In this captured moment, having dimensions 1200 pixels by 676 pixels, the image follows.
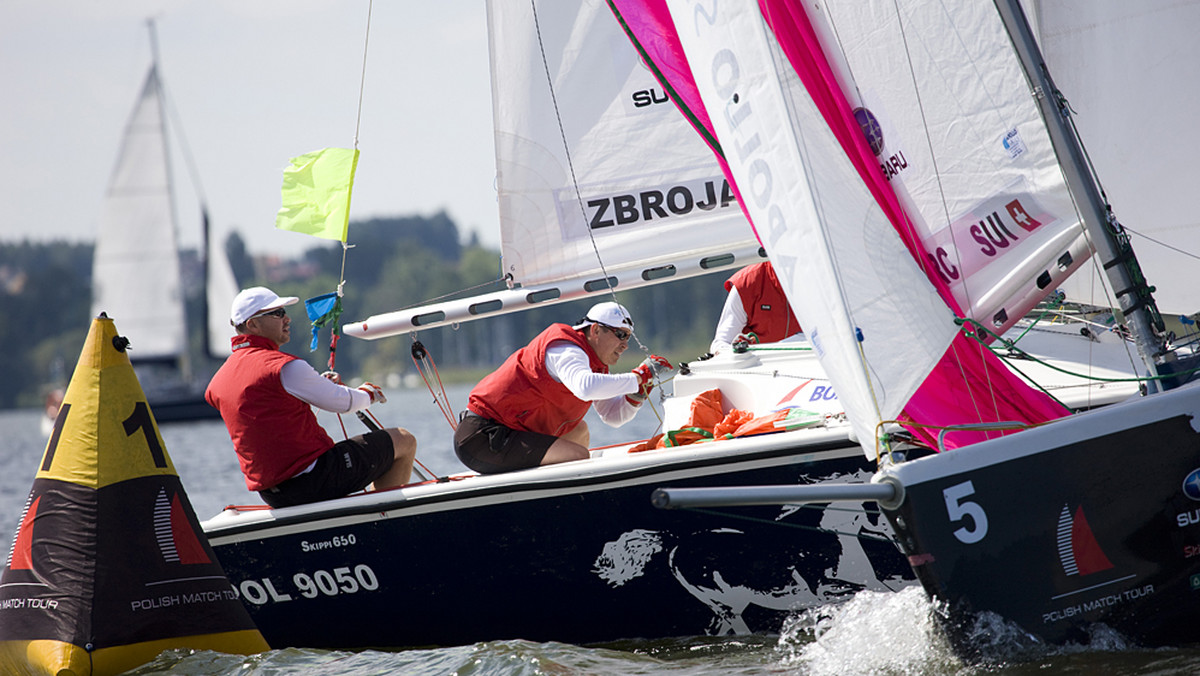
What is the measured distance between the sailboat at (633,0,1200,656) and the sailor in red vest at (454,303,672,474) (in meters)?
1.35

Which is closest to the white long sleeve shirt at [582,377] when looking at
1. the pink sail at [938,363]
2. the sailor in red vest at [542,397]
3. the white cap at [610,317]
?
the sailor in red vest at [542,397]

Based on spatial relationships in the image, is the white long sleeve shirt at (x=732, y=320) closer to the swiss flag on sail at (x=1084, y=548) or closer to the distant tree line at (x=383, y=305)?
the swiss flag on sail at (x=1084, y=548)

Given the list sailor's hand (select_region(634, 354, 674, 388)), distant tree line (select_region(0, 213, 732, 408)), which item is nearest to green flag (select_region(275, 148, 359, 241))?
sailor's hand (select_region(634, 354, 674, 388))

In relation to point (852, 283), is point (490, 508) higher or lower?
lower

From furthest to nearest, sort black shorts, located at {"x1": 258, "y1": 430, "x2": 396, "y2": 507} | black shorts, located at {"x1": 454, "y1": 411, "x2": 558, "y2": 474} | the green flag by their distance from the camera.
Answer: the green flag < black shorts, located at {"x1": 454, "y1": 411, "x2": 558, "y2": 474} < black shorts, located at {"x1": 258, "y1": 430, "x2": 396, "y2": 507}

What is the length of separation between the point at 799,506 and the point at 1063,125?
1604 mm

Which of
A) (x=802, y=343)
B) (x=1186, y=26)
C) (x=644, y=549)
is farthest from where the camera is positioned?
(x=802, y=343)

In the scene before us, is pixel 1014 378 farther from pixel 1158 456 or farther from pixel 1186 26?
pixel 1186 26

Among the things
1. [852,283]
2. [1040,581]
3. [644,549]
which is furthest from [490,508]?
[1040,581]

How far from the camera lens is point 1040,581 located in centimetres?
348

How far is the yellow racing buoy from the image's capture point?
14.7 feet

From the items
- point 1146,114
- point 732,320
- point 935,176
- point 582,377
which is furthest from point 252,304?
point 1146,114

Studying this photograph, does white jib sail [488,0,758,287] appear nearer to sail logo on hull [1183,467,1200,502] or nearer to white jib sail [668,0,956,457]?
white jib sail [668,0,956,457]

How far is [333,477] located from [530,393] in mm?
891
